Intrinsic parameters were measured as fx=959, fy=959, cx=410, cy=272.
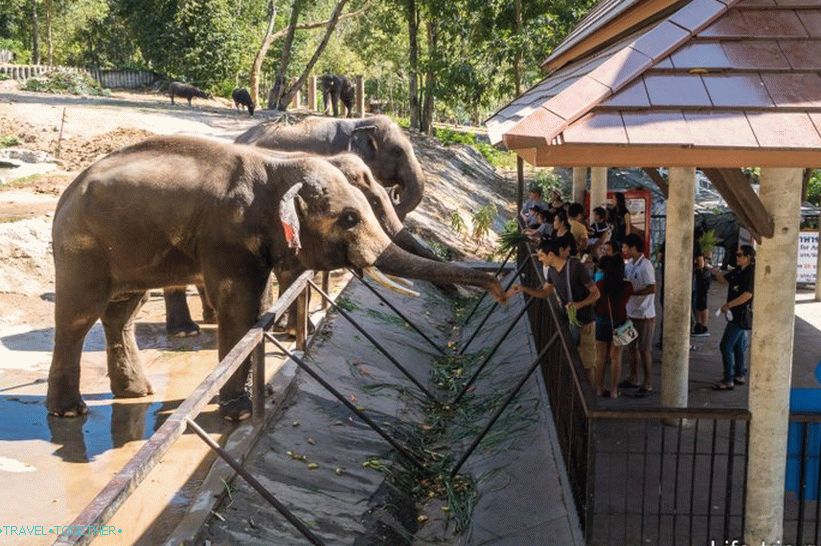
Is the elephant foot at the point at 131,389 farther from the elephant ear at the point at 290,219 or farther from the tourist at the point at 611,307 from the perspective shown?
the tourist at the point at 611,307

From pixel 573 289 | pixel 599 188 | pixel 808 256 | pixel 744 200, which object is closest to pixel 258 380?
pixel 573 289

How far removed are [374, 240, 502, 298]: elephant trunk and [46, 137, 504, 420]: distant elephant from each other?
0.06 feet

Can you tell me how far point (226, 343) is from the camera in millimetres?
8445

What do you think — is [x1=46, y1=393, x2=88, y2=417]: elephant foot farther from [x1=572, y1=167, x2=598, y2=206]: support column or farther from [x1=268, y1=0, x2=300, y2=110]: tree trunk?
[x1=268, y1=0, x2=300, y2=110]: tree trunk

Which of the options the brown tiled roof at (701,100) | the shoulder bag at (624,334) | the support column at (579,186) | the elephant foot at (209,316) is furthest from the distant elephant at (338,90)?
the brown tiled roof at (701,100)

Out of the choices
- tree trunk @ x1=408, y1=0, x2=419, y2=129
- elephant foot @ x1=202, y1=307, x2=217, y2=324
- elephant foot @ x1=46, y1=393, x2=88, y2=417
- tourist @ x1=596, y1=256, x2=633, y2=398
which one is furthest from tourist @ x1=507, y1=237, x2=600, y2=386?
tree trunk @ x1=408, y1=0, x2=419, y2=129

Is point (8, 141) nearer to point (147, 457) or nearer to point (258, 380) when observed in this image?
point (258, 380)

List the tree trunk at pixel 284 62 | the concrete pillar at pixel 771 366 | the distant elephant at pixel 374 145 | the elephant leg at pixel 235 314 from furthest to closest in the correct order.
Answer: the tree trunk at pixel 284 62, the distant elephant at pixel 374 145, the elephant leg at pixel 235 314, the concrete pillar at pixel 771 366

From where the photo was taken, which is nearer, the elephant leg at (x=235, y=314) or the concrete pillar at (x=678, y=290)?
the elephant leg at (x=235, y=314)

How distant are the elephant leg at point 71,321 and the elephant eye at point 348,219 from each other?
2192 mm

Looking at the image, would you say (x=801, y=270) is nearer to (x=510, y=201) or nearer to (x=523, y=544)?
(x=523, y=544)

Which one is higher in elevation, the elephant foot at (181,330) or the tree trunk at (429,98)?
the tree trunk at (429,98)

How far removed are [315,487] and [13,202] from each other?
33.4 feet

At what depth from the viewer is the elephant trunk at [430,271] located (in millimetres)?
7391
